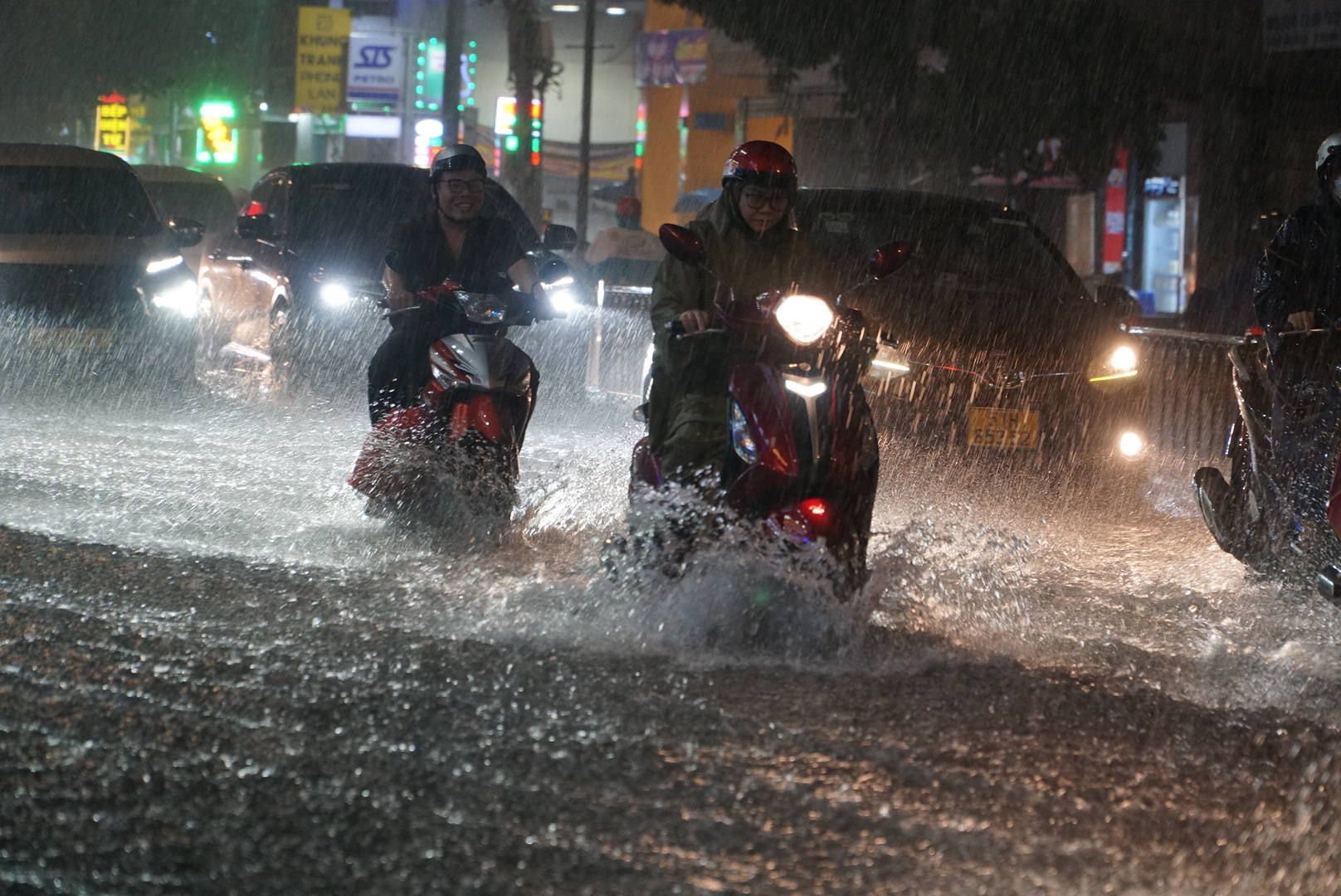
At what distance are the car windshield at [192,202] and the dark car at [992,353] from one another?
11.5 metres

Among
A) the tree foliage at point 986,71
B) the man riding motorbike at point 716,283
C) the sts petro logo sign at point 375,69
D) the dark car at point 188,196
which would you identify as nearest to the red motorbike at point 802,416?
the man riding motorbike at point 716,283

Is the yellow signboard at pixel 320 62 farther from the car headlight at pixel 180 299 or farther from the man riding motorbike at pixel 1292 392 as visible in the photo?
the man riding motorbike at pixel 1292 392

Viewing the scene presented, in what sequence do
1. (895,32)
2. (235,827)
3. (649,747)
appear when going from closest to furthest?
(235,827) < (649,747) < (895,32)

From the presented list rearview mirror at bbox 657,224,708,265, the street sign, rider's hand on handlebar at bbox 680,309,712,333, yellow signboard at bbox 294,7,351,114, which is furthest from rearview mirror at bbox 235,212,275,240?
yellow signboard at bbox 294,7,351,114

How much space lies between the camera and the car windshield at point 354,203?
11.9 meters

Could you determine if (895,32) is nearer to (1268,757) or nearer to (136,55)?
(1268,757)

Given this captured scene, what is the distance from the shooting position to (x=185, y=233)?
12906 mm

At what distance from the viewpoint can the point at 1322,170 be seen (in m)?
6.08

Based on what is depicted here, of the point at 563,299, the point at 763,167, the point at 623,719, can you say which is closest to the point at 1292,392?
the point at 763,167

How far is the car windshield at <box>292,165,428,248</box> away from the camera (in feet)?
38.9

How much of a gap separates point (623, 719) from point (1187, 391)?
→ 8.68 m

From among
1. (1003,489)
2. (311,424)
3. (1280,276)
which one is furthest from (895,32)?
(1280,276)

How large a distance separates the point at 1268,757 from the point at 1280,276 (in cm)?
260

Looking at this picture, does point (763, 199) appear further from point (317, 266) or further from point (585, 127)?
point (585, 127)
